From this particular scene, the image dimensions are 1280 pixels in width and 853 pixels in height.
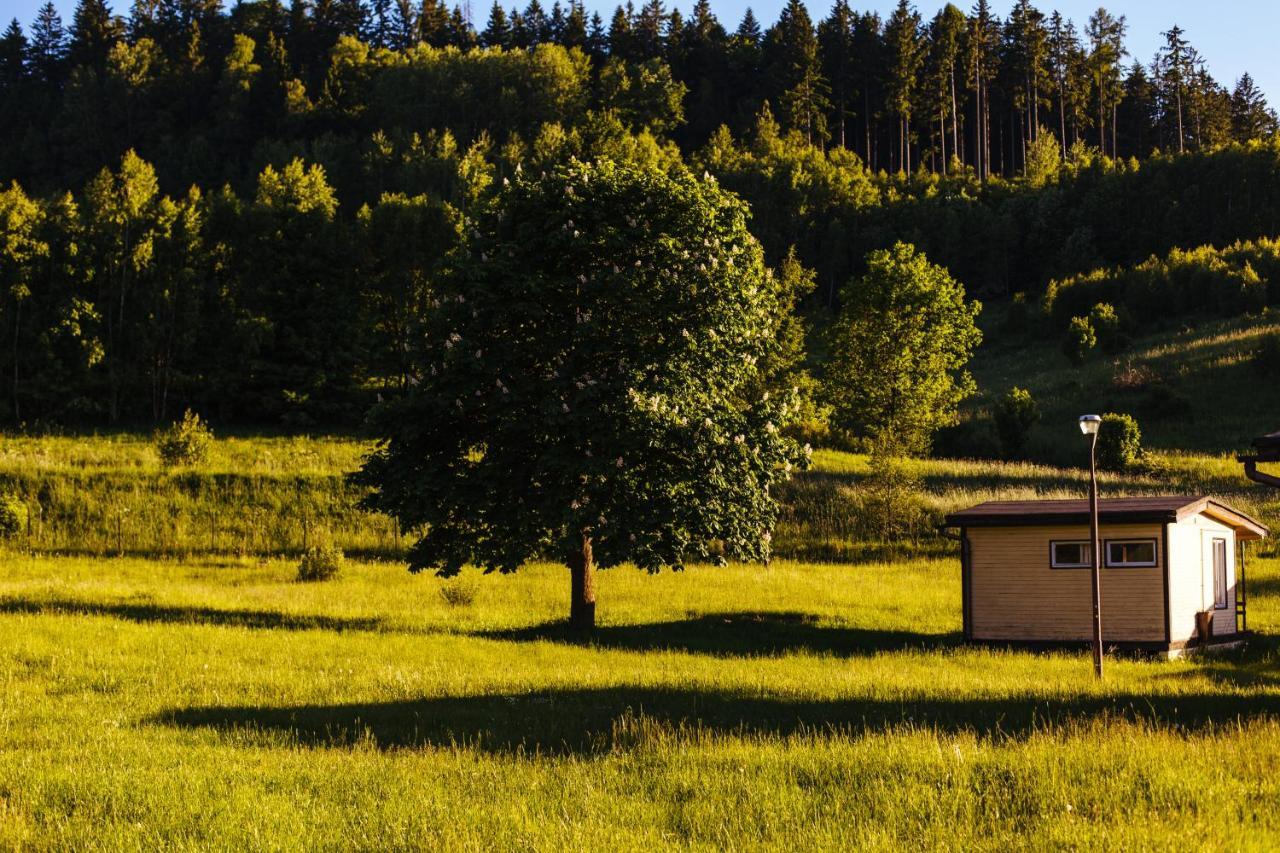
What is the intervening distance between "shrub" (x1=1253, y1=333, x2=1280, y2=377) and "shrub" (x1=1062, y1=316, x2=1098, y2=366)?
12.0m

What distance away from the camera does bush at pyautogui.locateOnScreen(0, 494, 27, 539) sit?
4319 cm

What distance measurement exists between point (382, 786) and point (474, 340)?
18.3m

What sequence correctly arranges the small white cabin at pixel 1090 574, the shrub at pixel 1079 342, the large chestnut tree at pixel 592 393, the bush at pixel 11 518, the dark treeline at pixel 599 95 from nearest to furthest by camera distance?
the large chestnut tree at pixel 592 393
the small white cabin at pixel 1090 574
the bush at pixel 11 518
the shrub at pixel 1079 342
the dark treeline at pixel 599 95

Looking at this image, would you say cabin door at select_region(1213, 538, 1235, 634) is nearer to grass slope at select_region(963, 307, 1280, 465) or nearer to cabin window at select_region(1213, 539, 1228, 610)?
cabin window at select_region(1213, 539, 1228, 610)

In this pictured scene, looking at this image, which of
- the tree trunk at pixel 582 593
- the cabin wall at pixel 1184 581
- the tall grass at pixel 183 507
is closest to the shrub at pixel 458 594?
the tree trunk at pixel 582 593

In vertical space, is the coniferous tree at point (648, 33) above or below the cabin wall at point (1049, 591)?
above

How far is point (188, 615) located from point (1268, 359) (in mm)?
68291

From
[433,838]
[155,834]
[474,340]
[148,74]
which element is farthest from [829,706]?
[148,74]

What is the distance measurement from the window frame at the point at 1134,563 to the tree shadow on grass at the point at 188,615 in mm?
17902

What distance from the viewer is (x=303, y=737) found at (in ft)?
50.7

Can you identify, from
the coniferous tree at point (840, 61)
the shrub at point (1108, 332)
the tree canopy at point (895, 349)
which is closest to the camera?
the tree canopy at point (895, 349)

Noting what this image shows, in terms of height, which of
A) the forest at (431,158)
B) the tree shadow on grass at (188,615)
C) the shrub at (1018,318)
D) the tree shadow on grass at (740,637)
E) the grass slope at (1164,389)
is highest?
the forest at (431,158)

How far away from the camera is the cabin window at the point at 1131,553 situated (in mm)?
28734

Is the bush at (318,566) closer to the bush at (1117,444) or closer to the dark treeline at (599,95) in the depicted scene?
the bush at (1117,444)
